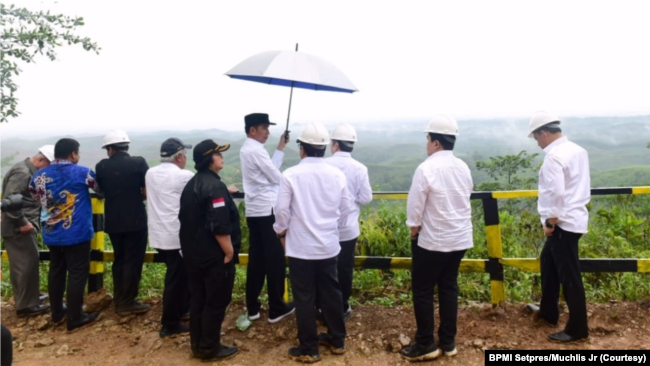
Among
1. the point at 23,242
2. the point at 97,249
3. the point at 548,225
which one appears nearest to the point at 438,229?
the point at 548,225

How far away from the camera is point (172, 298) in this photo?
3977 millimetres

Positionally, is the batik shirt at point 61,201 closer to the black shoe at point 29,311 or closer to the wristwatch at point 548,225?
the black shoe at point 29,311

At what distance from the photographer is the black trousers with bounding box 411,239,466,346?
3463mm

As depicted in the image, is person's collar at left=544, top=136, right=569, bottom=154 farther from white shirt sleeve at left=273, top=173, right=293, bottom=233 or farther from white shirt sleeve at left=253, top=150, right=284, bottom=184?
white shirt sleeve at left=253, top=150, right=284, bottom=184

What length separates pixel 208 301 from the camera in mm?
3482

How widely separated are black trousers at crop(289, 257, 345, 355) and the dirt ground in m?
0.19

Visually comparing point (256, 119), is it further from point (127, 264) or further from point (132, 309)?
point (132, 309)

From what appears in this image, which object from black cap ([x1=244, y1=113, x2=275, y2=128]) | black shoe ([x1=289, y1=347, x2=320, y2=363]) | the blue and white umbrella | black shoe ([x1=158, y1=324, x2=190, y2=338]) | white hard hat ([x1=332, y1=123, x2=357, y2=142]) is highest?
the blue and white umbrella

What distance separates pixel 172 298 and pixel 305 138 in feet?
6.13

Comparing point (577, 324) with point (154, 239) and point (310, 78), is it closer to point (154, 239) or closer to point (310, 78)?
point (310, 78)

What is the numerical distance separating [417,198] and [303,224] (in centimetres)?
87

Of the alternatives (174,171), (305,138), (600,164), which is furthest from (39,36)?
(600,164)

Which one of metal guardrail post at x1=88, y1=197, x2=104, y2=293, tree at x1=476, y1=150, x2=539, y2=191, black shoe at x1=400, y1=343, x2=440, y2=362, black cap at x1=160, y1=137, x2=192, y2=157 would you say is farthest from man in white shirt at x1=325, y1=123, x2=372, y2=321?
tree at x1=476, y1=150, x2=539, y2=191

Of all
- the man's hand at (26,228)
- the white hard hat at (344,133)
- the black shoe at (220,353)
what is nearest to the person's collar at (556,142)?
the white hard hat at (344,133)
